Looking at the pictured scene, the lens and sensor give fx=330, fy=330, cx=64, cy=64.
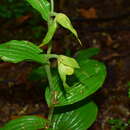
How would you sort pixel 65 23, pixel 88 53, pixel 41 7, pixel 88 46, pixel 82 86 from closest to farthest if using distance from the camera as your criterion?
1. pixel 65 23
2. pixel 41 7
3. pixel 82 86
4. pixel 88 53
5. pixel 88 46

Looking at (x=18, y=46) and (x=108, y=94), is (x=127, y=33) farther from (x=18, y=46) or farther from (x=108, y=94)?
(x=18, y=46)

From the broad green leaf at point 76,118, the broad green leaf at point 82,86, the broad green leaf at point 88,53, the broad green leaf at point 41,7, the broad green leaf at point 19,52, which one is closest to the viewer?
the broad green leaf at point 19,52

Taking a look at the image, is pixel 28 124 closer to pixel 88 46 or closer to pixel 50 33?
pixel 50 33

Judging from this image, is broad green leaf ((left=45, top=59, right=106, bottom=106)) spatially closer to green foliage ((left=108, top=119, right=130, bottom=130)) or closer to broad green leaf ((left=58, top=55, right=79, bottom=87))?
broad green leaf ((left=58, top=55, right=79, bottom=87))

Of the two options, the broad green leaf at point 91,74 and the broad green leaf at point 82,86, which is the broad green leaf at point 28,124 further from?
the broad green leaf at point 91,74

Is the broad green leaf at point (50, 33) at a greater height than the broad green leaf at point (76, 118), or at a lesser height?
greater

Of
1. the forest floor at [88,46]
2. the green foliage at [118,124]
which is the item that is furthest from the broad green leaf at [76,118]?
the forest floor at [88,46]

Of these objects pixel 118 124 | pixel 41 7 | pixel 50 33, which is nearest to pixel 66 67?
pixel 50 33

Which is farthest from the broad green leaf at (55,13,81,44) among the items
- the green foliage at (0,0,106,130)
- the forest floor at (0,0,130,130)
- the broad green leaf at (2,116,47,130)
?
the forest floor at (0,0,130,130)
